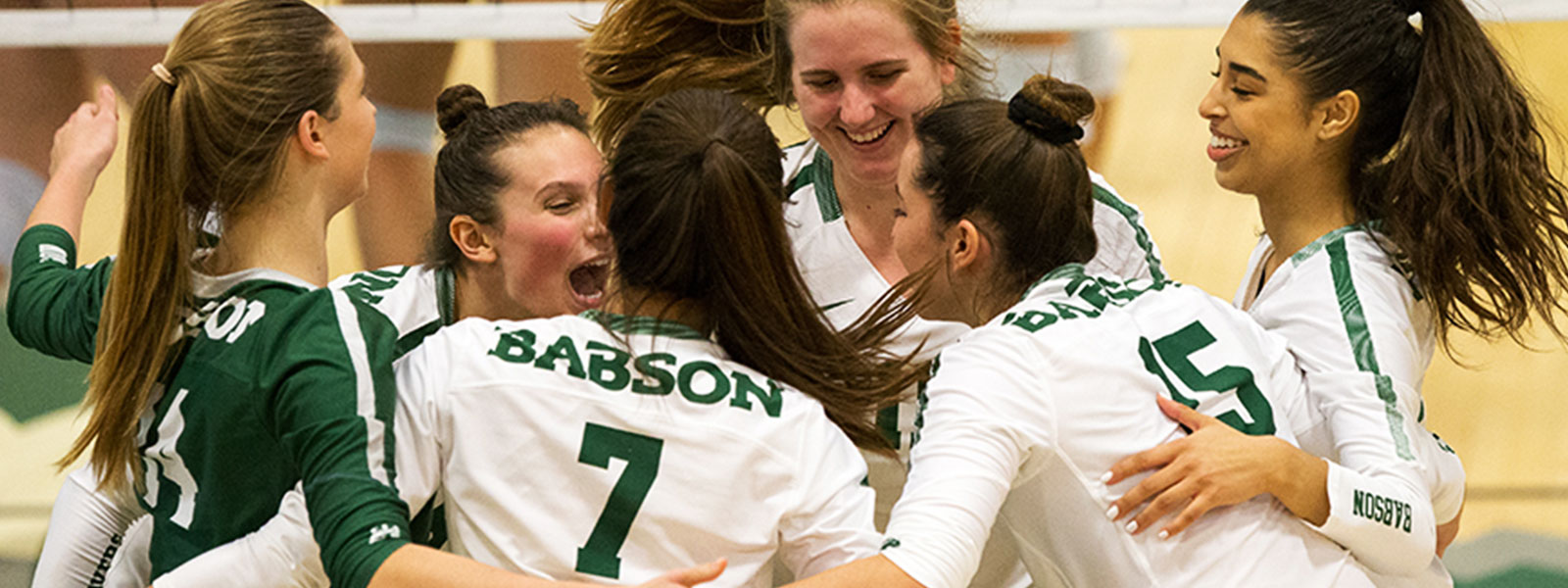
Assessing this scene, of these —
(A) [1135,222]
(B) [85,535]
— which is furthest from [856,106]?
(B) [85,535]

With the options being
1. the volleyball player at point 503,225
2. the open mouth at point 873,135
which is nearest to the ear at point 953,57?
the open mouth at point 873,135

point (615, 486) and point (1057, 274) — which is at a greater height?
point (1057, 274)

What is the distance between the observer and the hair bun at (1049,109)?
5.77 ft

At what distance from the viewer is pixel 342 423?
60.7 inches

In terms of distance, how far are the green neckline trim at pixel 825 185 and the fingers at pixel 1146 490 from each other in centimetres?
86

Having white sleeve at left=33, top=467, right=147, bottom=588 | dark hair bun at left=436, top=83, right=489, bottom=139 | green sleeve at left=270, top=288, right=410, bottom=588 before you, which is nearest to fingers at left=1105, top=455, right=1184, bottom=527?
green sleeve at left=270, top=288, right=410, bottom=588

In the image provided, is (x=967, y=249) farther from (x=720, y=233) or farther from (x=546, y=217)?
(x=546, y=217)

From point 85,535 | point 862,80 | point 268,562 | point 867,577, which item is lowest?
point 85,535

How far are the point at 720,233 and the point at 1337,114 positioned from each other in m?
1.03

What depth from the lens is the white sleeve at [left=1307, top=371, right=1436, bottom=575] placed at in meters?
1.72

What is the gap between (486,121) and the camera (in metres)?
2.23

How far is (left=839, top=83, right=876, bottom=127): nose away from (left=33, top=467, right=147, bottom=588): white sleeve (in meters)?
1.19

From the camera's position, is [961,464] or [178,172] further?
[178,172]

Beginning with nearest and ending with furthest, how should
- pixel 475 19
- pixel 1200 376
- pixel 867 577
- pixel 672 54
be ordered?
pixel 867 577 < pixel 1200 376 < pixel 672 54 < pixel 475 19
